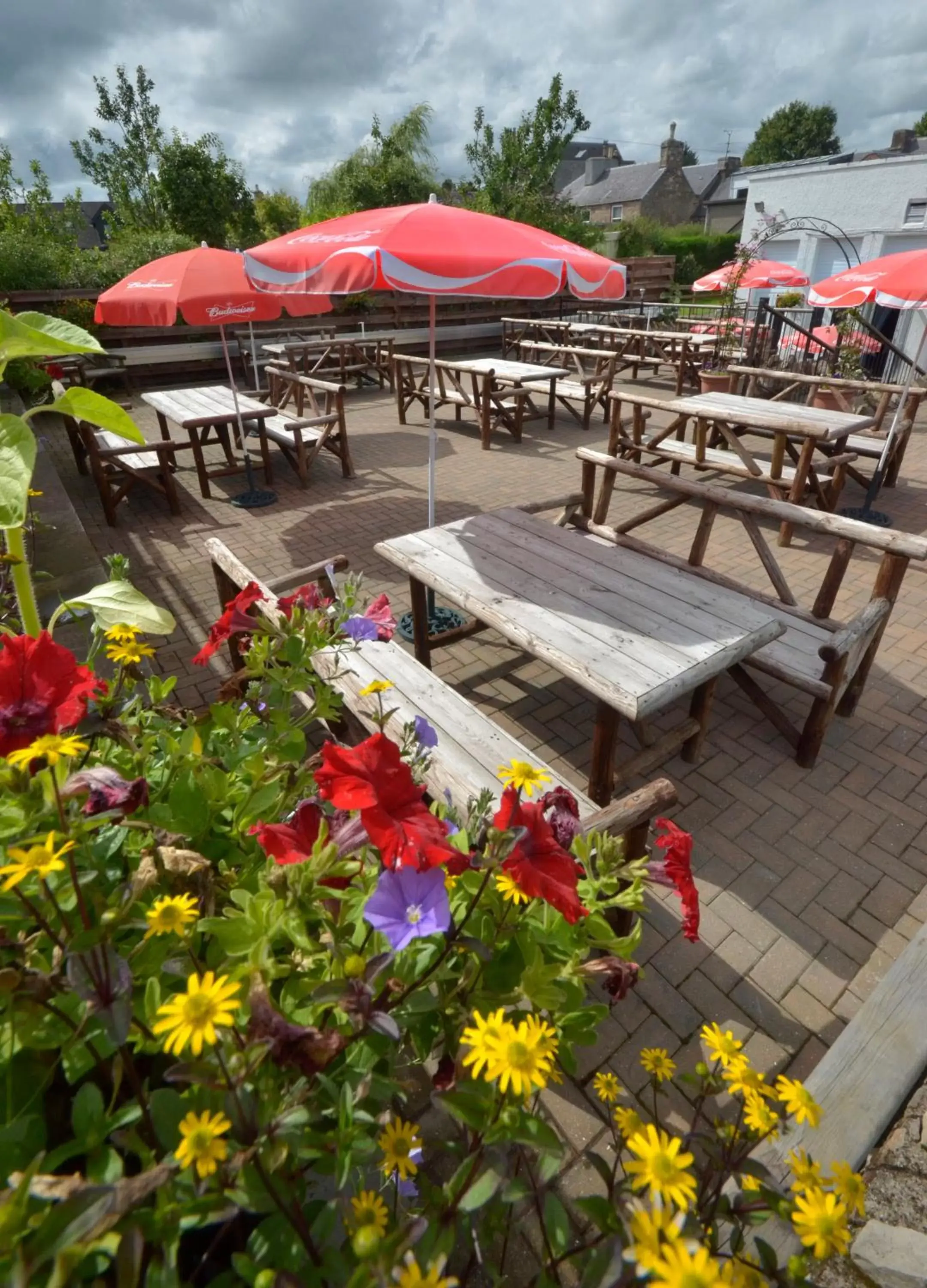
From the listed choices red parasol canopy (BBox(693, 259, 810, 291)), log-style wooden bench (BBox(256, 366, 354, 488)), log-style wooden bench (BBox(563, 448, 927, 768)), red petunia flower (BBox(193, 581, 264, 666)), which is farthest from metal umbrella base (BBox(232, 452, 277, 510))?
red parasol canopy (BBox(693, 259, 810, 291))

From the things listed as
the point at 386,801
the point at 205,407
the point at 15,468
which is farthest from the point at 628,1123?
the point at 205,407

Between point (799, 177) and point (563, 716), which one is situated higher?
point (799, 177)

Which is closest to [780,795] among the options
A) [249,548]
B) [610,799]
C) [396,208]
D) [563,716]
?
[610,799]

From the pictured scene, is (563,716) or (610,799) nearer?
(610,799)

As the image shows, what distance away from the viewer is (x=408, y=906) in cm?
83

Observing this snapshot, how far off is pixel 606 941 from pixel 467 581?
2034 mm

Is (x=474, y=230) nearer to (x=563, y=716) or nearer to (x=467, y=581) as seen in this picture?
(x=467, y=581)

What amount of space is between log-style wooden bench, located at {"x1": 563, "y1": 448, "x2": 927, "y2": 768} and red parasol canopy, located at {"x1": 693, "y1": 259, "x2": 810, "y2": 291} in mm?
9625

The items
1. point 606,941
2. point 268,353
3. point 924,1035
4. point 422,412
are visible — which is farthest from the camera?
point 268,353

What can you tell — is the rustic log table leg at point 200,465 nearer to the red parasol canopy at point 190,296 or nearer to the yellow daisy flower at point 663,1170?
the red parasol canopy at point 190,296

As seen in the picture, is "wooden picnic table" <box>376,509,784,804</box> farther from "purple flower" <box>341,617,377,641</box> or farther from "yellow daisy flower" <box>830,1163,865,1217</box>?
"yellow daisy flower" <box>830,1163,865,1217</box>

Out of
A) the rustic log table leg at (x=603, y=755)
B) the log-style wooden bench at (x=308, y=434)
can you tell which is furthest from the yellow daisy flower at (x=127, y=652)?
the log-style wooden bench at (x=308, y=434)

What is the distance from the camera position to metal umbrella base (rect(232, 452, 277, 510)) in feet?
20.4

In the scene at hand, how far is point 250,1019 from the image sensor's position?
702 millimetres
